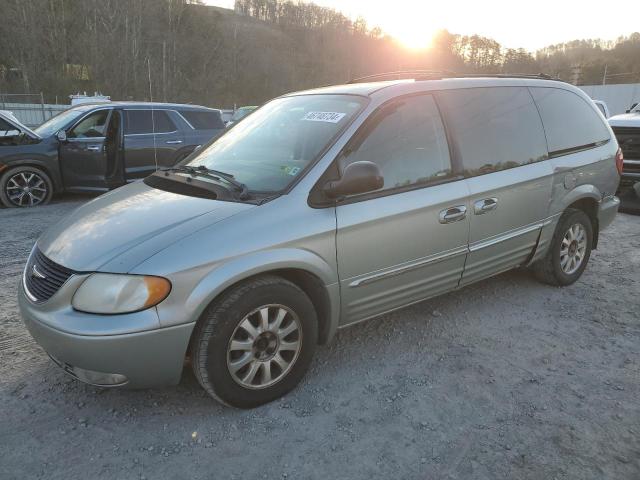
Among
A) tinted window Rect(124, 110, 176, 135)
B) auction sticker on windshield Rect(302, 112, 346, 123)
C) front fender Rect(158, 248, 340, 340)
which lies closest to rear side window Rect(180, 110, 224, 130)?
tinted window Rect(124, 110, 176, 135)

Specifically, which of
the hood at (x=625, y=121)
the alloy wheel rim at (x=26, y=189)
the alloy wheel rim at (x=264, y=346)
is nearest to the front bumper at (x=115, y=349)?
the alloy wheel rim at (x=264, y=346)

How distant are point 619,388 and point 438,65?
277 feet

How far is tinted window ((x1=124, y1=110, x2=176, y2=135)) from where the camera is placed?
8.34 metres

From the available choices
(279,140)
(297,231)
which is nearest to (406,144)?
(279,140)

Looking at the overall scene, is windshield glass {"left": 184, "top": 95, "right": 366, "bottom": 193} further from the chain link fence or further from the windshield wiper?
the chain link fence

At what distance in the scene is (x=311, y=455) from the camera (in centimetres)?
243

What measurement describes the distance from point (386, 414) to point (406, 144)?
166 centimetres

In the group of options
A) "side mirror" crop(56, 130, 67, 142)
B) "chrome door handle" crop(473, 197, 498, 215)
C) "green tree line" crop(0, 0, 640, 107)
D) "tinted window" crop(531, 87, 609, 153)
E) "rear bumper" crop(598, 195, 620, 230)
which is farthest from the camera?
"green tree line" crop(0, 0, 640, 107)

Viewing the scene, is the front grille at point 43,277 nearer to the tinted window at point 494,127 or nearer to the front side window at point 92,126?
the tinted window at point 494,127

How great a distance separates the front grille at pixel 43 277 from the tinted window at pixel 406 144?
164 cm

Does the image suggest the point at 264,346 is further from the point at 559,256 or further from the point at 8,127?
the point at 8,127

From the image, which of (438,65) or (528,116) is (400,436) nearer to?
(528,116)

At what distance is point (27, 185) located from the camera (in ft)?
25.7

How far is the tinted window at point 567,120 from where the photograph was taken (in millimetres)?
4129
